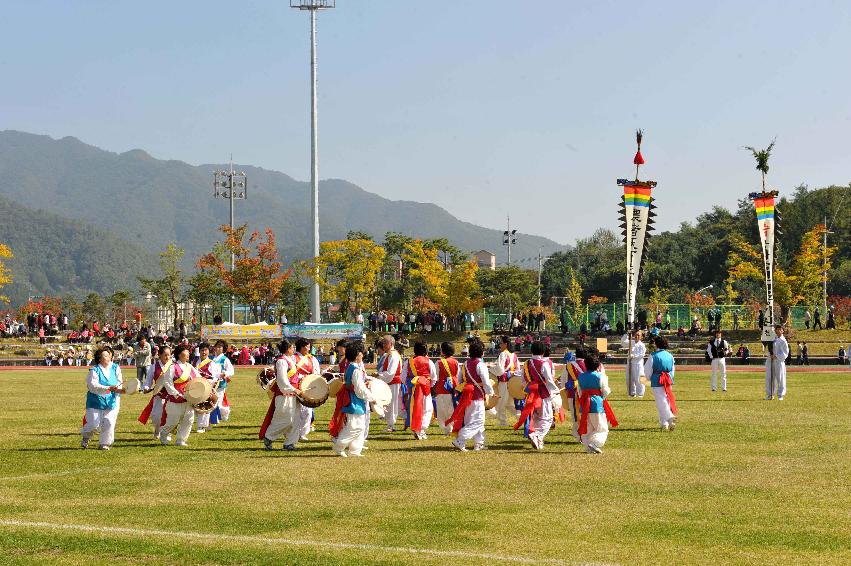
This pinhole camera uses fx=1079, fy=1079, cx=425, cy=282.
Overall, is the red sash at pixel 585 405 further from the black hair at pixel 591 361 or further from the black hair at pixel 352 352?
the black hair at pixel 352 352

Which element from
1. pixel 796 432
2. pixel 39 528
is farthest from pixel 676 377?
pixel 39 528

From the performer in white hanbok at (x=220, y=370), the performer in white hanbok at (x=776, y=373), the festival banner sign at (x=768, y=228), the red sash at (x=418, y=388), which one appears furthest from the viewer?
the festival banner sign at (x=768, y=228)

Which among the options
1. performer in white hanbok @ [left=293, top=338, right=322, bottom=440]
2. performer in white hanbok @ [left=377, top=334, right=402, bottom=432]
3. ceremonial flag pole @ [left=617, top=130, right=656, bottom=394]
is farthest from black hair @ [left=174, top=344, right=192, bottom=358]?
ceremonial flag pole @ [left=617, top=130, right=656, bottom=394]

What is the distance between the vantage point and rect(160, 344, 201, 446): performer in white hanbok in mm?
17812

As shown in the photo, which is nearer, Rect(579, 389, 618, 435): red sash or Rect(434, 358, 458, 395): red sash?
Rect(579, 389, 618, 435): red sash

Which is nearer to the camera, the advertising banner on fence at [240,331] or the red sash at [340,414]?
the red sash at [340,414]

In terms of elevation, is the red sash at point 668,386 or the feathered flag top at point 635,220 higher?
the feathered flag top at point 635,220

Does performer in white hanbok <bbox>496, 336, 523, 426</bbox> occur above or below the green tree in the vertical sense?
below

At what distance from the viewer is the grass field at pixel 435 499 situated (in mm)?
9398

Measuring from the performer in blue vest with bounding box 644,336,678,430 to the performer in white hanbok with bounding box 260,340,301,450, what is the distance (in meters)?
6.79

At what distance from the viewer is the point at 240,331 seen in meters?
60.3

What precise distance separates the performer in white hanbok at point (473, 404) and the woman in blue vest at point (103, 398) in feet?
17.6

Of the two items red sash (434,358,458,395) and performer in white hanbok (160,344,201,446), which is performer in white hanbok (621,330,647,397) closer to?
red sash (434,358,458,395)

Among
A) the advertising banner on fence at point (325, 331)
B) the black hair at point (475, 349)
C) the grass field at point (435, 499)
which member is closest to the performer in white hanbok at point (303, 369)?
the grass field at point (435, 499)
